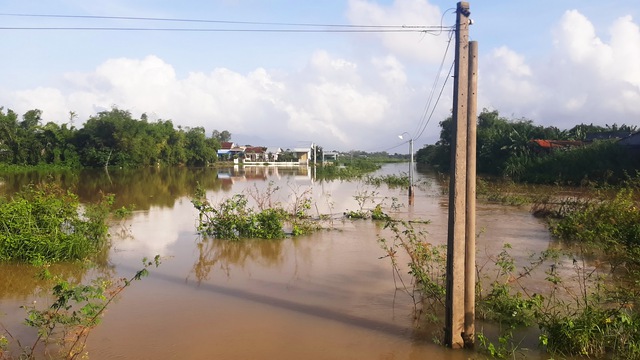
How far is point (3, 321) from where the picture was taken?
639cm

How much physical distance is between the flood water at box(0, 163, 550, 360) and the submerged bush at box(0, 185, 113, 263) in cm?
41

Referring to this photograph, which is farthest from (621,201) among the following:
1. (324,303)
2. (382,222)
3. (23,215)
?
(23,215)

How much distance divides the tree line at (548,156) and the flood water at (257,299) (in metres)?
12.0

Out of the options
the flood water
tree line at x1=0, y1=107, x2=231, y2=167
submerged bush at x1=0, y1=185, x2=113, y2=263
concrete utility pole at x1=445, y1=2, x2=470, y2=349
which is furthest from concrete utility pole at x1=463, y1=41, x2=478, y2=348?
tree line at x1=0, y1=107, x2=231, y2=167

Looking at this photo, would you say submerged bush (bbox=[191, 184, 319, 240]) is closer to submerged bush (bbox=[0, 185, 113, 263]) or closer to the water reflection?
the water reflection

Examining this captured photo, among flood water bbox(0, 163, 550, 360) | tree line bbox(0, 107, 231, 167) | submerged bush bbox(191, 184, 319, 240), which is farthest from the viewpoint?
tree line bbox(0, 107, 231, 167)

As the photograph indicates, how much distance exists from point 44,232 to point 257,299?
4.79 meters

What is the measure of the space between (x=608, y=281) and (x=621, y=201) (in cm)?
400

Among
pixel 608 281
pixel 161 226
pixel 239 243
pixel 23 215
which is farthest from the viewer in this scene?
pixel 161 226

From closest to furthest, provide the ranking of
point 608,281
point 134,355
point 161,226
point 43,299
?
point 134,355 < point 43,299 < point 608,281 < point 161,226

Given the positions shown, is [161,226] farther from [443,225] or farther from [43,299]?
[443,225]

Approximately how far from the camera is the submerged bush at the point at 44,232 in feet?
29.2

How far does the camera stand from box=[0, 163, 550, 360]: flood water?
5770 mm

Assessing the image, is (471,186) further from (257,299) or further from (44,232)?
(44,232)
